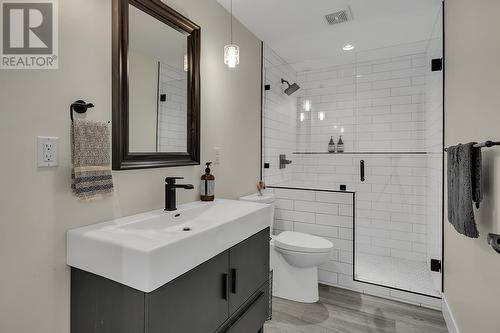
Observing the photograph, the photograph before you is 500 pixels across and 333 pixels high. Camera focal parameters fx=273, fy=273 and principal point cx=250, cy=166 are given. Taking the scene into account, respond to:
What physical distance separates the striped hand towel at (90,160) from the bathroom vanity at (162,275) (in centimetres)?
17

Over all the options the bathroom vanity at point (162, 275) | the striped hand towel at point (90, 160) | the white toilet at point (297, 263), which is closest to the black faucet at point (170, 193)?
the bathroom vanity at point (162, 275)

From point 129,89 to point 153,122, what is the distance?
0.24 metres

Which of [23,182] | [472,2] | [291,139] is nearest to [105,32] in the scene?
[23,182]

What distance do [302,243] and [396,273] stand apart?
1.29 m

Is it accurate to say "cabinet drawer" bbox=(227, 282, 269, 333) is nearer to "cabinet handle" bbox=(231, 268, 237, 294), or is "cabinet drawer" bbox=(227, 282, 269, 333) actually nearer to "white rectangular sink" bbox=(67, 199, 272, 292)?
"cabinet handle" bbox=(231, 268, 237, 294)

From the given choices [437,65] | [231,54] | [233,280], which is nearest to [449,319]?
[233,280]

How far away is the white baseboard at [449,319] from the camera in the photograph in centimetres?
184

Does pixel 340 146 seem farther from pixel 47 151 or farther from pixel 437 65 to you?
pixel 47 151

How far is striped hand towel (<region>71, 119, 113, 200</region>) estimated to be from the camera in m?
1.20

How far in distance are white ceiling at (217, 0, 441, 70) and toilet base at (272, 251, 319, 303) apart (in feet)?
6.87

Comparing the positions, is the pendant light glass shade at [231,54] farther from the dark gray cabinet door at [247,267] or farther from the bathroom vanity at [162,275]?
the dark gray cabinet door at [247,267]

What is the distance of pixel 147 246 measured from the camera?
3.22 ft

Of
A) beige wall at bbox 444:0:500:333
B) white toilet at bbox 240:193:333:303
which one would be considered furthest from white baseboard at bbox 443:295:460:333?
white toilet at bbox 240:193:333:303

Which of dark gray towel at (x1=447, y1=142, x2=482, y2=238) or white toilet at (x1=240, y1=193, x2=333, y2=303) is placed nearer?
dark gray towel at (x1=447, y1=142, x2=482, y2=238)
